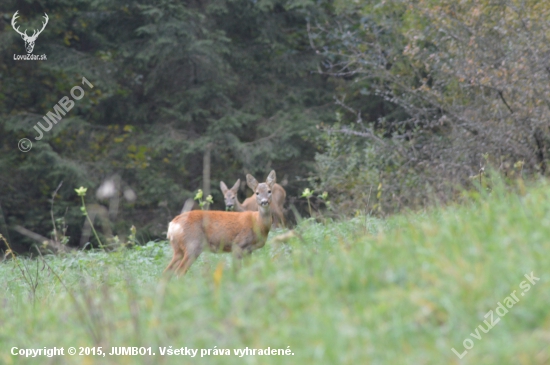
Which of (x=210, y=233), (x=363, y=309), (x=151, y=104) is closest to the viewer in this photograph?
(x=363, y=309)

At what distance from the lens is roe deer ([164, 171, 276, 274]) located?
8539 millimetres

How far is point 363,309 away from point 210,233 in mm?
5253

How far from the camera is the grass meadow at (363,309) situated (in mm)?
3369

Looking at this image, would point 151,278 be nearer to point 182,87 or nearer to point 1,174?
point 1,174

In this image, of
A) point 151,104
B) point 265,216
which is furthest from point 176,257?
point 151,104

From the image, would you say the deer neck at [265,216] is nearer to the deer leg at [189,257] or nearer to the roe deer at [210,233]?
the roe deer at [210,233]

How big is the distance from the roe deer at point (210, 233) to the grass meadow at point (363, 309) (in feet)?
12.4

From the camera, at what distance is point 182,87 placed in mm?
20750

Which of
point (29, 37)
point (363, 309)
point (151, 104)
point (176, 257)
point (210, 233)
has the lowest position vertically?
point (176, 257)

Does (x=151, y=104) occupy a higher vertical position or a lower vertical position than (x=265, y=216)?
higher

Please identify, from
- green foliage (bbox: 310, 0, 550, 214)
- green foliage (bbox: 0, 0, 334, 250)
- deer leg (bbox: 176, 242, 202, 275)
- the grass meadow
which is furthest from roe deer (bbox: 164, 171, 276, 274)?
green foliage (bbox: 0, 0, 334, 250)

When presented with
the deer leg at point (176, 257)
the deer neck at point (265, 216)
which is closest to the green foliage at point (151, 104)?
the deer neck at point (265, 216)

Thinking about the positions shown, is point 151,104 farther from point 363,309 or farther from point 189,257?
point 363,309

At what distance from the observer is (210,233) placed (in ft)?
28.9
